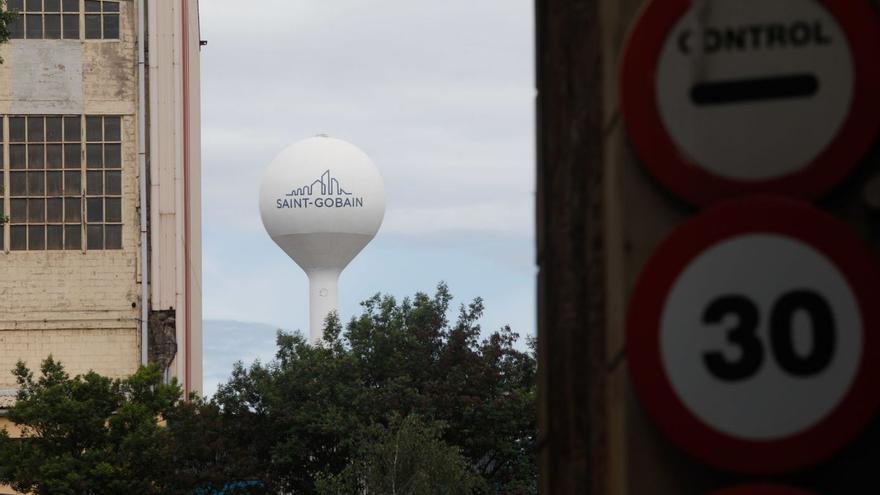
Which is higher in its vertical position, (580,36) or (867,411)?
(580,36)

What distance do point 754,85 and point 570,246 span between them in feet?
1.78

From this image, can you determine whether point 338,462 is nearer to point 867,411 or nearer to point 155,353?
point 155,353

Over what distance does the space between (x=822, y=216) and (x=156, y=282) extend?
4239 centimetres

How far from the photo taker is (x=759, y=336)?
3.61 m

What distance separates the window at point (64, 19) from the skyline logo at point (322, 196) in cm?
2045

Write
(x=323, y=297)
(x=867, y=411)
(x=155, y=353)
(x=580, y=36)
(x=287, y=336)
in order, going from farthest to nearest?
(x=323, y=297) < (x=287, y=336) < (x=155, y=353) < (x=580, y=36) < (x=867, y=411)

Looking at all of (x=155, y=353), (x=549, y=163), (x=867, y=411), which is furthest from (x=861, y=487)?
(x=155, y=353)

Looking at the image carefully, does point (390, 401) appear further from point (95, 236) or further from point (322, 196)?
point (322, 196)

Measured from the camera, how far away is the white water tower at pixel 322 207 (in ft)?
214

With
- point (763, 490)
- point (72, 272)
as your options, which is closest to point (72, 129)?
point (72, 272)

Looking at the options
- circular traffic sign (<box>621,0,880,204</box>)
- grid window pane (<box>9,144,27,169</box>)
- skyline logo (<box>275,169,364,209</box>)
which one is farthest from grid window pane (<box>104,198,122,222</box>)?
circular traffic sign (<box>621,0,880,204</box>)

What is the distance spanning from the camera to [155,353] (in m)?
44.7

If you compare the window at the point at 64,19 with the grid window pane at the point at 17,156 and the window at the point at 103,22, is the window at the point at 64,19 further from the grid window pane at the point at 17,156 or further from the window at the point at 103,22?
the grid window pane at the point at 17,156

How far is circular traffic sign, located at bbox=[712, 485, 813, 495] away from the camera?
11.5 feet
